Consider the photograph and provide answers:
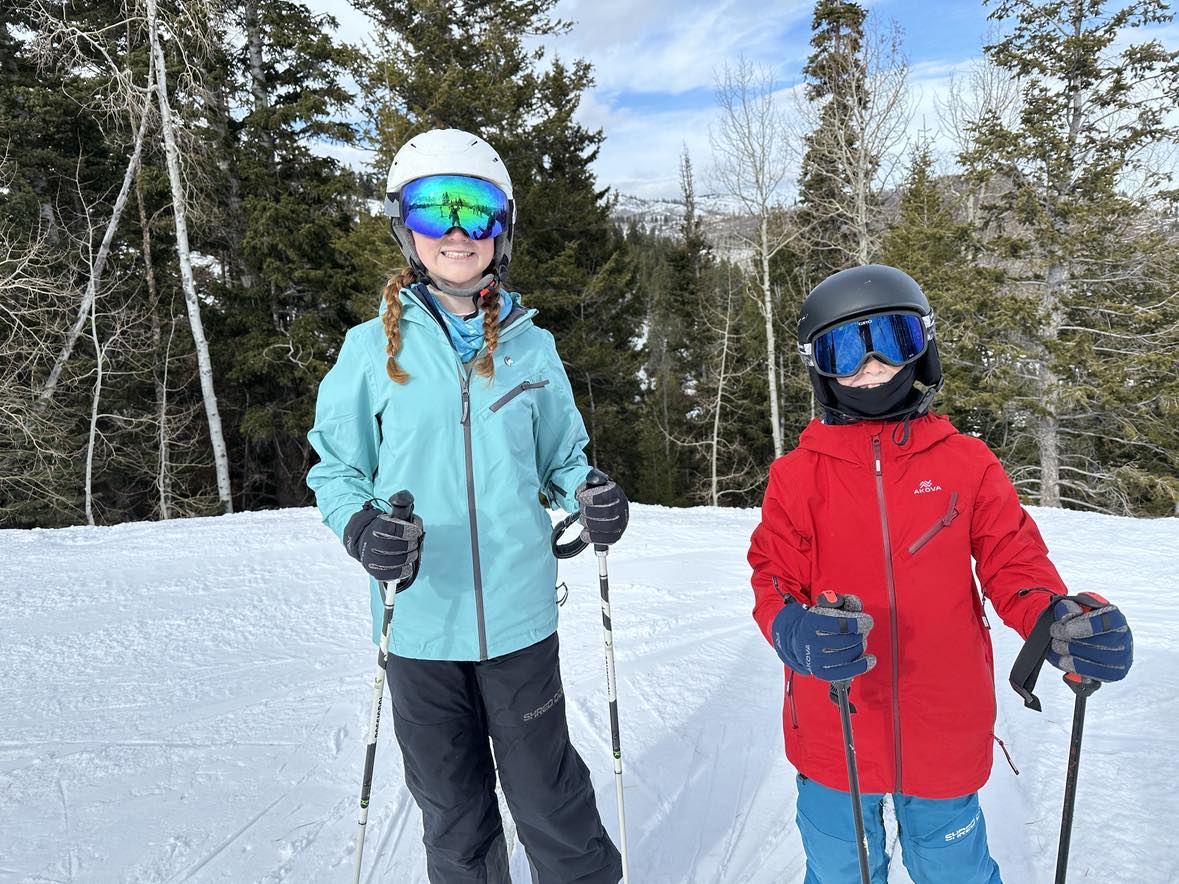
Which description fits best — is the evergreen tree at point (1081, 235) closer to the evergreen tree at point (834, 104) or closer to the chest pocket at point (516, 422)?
the evergreen tree at point (834, 104)

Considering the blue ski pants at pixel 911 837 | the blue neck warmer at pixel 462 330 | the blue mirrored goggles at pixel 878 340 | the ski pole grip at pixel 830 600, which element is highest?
the blue neck warmer at pixel 462 330

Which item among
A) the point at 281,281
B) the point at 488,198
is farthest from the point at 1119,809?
the point at 281,281

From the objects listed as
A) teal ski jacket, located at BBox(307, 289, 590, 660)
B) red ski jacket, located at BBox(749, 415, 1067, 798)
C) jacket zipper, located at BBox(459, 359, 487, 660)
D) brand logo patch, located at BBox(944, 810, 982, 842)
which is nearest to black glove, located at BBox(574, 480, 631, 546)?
teal ski jacket, located at BBox(307, 289, 590, 660)

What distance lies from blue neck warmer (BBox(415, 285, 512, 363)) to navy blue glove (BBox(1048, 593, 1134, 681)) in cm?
170

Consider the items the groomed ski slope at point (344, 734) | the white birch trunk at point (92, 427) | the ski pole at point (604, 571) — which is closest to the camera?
the ski pole at point (604, 571)

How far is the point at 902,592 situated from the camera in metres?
1.71

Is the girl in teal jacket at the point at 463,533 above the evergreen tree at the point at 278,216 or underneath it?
underneath

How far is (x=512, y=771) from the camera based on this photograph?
6.18 ft

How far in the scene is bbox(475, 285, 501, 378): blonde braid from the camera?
6.19 ft

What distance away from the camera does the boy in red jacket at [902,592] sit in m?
1.69

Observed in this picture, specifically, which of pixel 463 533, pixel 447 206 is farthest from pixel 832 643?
pixel 447 206

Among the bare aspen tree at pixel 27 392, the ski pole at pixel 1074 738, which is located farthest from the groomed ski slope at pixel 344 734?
the bare aspen tree at pixel 27 392

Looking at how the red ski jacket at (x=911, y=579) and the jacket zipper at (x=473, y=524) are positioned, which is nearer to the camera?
the red ski jacket at (x=911, y=579)

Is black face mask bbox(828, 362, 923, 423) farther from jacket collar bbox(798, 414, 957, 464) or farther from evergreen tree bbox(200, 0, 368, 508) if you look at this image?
evergreen tree bbox(200, 0, 368, 508)
